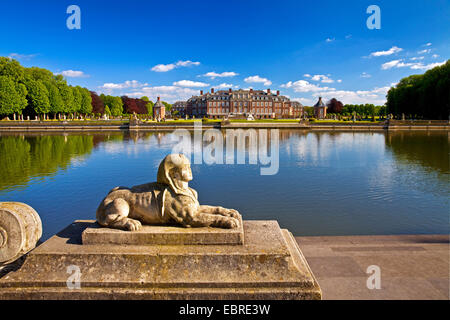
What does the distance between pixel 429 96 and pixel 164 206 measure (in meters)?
58.6

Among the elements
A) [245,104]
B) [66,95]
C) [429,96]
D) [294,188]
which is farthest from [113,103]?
[294,188]

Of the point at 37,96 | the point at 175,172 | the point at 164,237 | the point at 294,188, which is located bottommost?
the point at 294,188

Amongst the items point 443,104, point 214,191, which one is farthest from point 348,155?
point 443,104

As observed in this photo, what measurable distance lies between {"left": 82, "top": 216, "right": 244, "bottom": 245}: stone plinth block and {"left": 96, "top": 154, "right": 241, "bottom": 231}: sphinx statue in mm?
150

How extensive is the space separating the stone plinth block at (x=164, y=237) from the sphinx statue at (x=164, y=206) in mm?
150

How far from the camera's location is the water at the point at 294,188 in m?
8.36

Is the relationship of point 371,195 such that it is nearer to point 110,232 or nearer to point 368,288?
point 368,288

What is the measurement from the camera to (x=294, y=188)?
11727mm

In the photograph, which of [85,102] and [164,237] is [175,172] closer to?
[164,237]

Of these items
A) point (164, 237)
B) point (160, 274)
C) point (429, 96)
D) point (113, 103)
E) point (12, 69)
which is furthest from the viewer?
point (113, 103)

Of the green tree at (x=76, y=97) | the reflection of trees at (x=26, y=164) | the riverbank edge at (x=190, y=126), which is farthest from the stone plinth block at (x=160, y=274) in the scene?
the green tree at (x=76, y=97)

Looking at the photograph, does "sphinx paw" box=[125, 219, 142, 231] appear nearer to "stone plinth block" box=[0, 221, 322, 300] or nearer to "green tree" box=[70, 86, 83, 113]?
"stone plinth block" box=[0, 221, 322, 300]

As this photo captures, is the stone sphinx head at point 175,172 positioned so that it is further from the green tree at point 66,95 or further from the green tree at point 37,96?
the green tree at point 66,95
